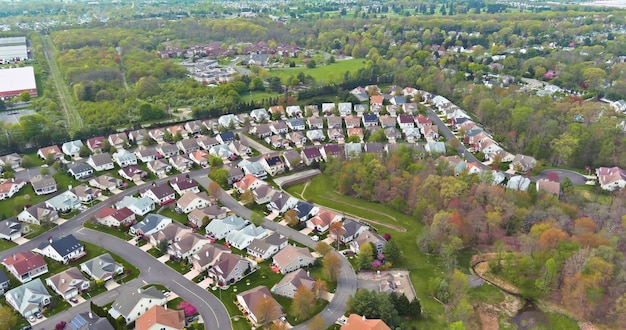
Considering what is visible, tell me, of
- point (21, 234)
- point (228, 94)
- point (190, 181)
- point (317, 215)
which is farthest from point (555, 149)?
point (21, 234)

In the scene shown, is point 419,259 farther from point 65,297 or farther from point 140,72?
point 140,72

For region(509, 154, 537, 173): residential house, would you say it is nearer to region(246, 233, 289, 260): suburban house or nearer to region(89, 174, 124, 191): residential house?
region(246, 233, 289, 260): suburban house

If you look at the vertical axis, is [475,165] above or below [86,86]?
below

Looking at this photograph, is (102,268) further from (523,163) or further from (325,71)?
(325,71)

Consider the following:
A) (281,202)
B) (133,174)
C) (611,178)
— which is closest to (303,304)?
(281,202)

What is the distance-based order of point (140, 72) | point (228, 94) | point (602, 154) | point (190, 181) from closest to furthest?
point (190, 181) → point (602, 154) → point (228, 94) → point (140, 72)

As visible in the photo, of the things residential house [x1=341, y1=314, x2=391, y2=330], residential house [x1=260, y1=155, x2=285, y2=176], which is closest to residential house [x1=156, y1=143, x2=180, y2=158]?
residential house [x1=260, y1=155, x2=285, y2=176]
